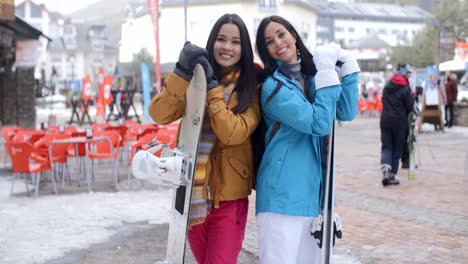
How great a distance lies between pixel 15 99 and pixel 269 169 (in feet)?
55.3

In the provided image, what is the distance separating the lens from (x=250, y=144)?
2789 millimetres

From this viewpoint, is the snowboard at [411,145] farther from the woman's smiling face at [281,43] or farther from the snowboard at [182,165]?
the snowboard at [182,165]

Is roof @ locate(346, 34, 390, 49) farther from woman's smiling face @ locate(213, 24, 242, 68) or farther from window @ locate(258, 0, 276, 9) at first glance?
woman's smiling face @ locate(213, 24, 242, 68)

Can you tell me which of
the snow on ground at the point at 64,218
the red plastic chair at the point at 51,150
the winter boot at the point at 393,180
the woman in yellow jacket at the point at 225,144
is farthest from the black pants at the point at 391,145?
the woman in yellow jacket at the point at 225,144

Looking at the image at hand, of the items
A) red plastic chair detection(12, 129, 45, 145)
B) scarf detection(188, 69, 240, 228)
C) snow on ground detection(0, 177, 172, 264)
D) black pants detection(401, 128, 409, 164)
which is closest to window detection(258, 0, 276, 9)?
black pants detection(401, 128, 409, 164)

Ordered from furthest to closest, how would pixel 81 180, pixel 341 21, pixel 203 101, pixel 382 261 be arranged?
pixel 341 21
pixel 81 180
pixel 382 261
pixel 203 101

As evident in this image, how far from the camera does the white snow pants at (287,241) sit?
2643 mm

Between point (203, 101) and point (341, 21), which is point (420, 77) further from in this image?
point (341, 21)

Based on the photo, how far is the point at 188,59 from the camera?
100 inches

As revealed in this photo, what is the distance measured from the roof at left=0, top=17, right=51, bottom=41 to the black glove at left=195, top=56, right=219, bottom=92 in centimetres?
1333

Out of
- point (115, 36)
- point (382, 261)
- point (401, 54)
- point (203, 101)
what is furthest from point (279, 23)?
point (115, 36)

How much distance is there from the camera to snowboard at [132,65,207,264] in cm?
254

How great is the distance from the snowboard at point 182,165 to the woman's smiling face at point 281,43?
40cm

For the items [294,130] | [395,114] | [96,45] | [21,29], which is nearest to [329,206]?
[294,130]
